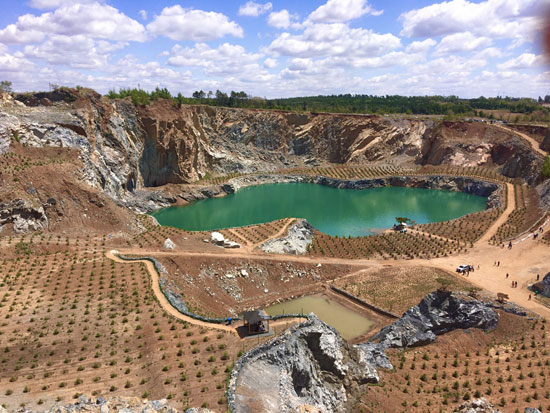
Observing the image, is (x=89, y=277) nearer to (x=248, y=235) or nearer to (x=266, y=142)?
(x=248, y=235)

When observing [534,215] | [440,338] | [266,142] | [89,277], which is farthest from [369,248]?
[266,142]

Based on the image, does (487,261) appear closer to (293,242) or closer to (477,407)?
(293,242)

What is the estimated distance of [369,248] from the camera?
41.9 metres

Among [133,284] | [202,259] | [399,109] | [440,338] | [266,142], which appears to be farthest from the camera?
[399,109]

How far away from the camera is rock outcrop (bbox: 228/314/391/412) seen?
1698 centimetres

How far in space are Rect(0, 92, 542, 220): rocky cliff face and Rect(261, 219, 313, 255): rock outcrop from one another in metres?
24.9

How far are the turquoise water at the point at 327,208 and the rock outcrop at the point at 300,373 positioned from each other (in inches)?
1253

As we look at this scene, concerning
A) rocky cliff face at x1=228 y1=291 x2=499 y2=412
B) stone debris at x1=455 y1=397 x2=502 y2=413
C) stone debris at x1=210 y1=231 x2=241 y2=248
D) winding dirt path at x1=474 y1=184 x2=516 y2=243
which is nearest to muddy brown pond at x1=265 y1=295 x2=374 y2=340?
rocky cliff face at x1=228 y1=291 x2=499 y2=412

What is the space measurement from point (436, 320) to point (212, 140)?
6705 cm

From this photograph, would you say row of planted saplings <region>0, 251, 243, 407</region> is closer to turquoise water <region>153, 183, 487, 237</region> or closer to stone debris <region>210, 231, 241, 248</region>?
stone debris <region>210, 231, 241, 248</region>

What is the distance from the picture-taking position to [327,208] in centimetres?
6662

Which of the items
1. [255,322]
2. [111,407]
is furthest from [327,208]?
[111,407]

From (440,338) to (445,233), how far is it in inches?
990

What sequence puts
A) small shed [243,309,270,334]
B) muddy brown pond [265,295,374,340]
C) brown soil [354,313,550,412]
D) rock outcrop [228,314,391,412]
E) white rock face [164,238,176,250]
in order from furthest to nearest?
white rock face [164,238,176,250]
muddy brown pond [265,295,374,340]
small shed [243,309,270,334]
brown soil [354,313,550,412]
rock outcrop [228,314,391,412]
